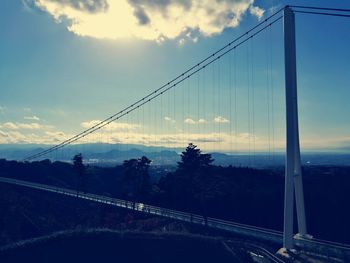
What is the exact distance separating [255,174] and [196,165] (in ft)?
73.4

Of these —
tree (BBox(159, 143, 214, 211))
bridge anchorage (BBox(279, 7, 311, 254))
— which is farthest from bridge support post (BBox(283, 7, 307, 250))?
tree (BBox(159, 143, 214, 211))

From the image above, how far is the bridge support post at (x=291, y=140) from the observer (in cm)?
3700

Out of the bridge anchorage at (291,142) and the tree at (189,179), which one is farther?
the tree at (189,179)

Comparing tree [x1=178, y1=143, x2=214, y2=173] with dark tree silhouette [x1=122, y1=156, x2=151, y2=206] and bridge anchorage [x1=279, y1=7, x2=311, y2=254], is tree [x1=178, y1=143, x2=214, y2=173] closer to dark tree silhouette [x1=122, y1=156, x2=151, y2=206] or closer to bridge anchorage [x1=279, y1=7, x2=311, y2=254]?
dark tree silhouette [x1=122, y1=156, x2=151, y2=206]

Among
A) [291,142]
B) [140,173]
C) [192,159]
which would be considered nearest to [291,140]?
[291,142]

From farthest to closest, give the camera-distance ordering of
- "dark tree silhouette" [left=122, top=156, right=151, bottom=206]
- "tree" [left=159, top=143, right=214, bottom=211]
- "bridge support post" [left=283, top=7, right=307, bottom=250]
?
"dark tree silhouette" [left=122, top=156, right=151, bottom=206], "tree" [left=159, top=143, right=214, bottom=211], "bridge support post" [left=283, top=7, right=307, bottom=250]

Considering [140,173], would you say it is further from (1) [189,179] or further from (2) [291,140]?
(2) [291,140]

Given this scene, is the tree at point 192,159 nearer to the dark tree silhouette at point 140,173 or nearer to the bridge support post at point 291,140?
the dark tree silhouette at point 140,173

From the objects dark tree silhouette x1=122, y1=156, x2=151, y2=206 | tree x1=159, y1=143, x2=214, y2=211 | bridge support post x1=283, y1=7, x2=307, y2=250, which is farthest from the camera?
dark tree silhouette x1=122, y1=156, x2=151, y2=206

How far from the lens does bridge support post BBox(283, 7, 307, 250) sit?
37.0 m

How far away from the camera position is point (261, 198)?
69750mm

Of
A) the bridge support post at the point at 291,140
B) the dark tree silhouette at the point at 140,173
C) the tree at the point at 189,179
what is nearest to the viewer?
the bridge support post at the point at 291,140

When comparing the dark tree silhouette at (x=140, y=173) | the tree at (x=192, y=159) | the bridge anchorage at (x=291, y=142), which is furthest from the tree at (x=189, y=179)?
the bridge anchorage at (x=291, y=142)

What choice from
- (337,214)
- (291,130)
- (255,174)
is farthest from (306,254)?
(255,174)
